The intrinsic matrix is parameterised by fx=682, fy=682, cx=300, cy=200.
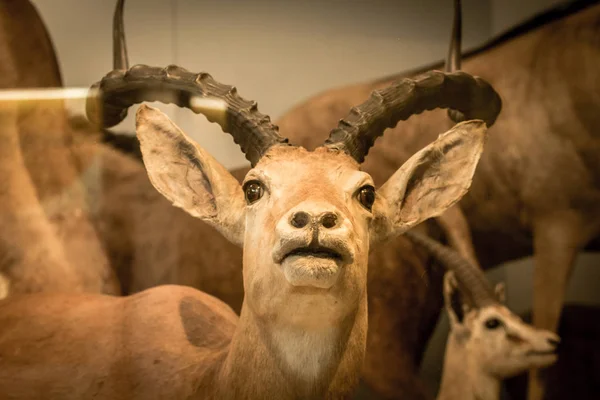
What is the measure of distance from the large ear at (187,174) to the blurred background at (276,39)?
0.37 m

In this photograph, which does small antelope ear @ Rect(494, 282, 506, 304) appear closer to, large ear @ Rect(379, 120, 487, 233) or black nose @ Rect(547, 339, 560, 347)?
black nose @ Rect(547, 339, 560, 347)

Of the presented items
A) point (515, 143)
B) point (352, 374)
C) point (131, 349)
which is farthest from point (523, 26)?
point (131, 349)

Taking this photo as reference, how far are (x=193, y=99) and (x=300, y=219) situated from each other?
2.16 ft

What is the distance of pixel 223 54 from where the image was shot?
91.1 inches

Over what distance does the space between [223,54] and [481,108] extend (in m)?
0.87

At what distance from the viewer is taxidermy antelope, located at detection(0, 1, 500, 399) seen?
1.46 m

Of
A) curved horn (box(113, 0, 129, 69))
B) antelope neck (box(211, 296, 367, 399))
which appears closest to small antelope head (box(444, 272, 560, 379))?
antelope neck (box(211, 296, 367, 399))

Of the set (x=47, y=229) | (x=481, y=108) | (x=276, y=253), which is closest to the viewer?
(x=276, y=253)

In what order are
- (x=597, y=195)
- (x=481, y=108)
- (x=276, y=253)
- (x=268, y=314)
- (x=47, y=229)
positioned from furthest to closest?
(x=597, y=195) → (x=47, y=229) → (x=481, y=108) → (x=268, y=314) → (x=276, y=253)

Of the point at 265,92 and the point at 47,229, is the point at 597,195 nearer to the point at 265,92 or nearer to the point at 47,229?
the point at 265,92

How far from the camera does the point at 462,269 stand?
8.38ft

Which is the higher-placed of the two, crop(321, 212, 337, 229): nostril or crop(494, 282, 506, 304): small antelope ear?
crop(321, 212, 337, 229): nostril

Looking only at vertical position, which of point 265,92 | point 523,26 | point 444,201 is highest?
point 523,26

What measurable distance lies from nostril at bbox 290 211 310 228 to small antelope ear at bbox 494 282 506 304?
4.94ft
